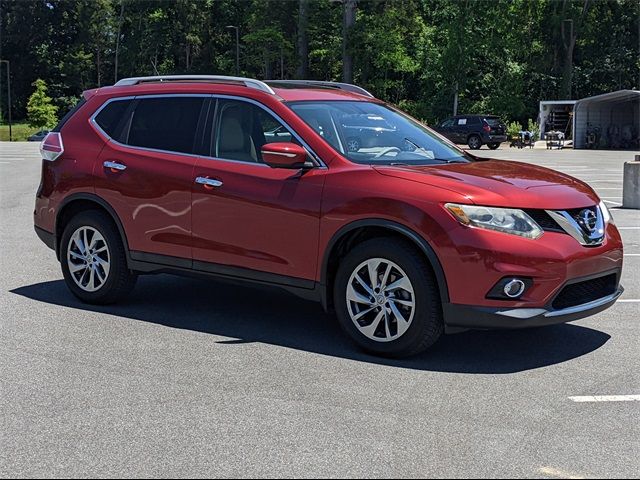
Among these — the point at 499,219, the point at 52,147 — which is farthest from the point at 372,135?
the point at 52,147

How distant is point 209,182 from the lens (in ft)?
20.4

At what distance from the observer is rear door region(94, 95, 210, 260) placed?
21.1ft

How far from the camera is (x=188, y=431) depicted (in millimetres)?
4223

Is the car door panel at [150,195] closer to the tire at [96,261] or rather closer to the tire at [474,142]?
the tire at [96,261]

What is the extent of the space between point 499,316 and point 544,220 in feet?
2.16

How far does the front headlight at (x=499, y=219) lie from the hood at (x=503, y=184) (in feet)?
0.14

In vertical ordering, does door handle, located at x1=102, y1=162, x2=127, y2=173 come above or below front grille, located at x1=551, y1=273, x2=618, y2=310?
above

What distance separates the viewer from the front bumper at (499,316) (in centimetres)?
511

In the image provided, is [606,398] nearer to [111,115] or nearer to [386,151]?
[386,151]

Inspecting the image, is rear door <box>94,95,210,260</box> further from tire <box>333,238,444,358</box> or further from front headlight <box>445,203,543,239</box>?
front headlight <box>445,203,543,239</box>

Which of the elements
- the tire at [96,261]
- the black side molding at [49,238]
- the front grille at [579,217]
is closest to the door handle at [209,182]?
the tire at [96,261]

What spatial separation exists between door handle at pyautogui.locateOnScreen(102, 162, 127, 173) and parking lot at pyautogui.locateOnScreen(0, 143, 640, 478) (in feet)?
3.78

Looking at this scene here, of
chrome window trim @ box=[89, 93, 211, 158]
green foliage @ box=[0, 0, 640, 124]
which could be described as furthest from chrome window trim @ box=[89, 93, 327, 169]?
green foliage @ box=[0, 0, 640, 124]

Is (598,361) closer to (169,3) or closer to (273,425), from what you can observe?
(273,425)
